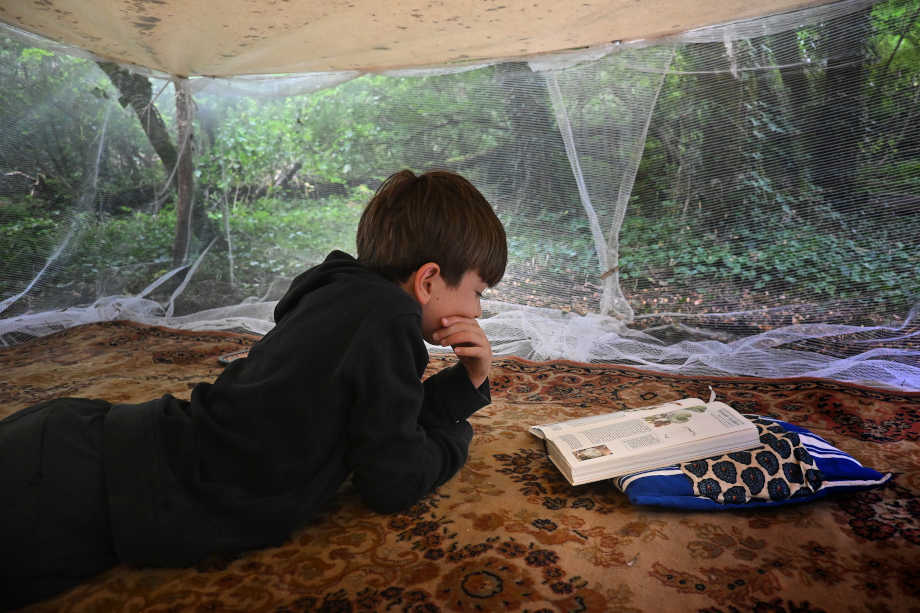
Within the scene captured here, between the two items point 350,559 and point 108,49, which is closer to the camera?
point 350,559

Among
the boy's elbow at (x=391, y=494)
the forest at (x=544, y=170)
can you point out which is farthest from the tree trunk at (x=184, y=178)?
the boy's elbow at (x=391, y=494)

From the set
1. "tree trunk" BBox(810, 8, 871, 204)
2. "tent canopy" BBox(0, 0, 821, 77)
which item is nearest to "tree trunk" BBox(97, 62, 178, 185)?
"tent canopy" BBox(0, 0, 821, 77)

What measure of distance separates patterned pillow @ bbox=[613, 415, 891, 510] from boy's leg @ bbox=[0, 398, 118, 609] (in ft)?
3.26

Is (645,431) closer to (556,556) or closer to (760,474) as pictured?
(760,474)

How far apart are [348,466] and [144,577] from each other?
1.26 ft

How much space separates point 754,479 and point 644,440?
0.75ft

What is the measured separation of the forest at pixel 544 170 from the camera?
2461mm

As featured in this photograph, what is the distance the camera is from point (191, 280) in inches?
138

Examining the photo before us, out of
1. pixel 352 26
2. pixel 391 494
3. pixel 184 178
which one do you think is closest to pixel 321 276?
pixel 391 494

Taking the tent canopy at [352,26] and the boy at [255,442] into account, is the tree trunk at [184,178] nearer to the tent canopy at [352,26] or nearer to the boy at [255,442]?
the tent canopy at [352,26]

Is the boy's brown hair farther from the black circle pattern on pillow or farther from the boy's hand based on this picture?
the black circle pattern on pillow

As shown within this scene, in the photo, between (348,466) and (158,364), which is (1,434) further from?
(158,364)

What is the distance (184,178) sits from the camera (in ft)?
11.8

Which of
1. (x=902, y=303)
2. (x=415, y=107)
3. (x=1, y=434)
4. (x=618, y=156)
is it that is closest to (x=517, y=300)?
(x=618, y=156)
